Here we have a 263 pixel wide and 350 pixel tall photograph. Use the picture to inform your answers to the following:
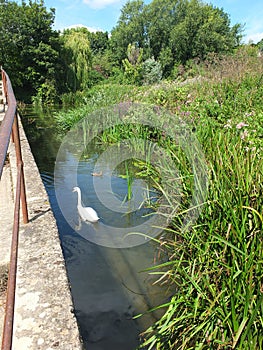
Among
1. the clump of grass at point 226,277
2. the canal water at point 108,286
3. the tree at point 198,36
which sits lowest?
the canal water at point 108,286

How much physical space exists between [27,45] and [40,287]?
78.9ft

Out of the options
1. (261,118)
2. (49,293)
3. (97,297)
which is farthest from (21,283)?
(261,118)

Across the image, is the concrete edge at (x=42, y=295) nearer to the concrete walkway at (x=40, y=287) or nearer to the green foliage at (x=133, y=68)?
the concrete walkway at (x=40, y=287)

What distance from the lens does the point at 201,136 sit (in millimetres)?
3844

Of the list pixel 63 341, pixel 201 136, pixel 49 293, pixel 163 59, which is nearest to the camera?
pixel 63 341

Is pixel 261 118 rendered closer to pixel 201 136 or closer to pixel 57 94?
pixel 201 136

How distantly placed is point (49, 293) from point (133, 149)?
5.62 metres

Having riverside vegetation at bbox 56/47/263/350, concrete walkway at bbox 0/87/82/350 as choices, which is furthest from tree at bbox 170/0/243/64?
concrete walkway at bbox 0/87/82/350

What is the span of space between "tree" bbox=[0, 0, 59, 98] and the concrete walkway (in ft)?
71.8

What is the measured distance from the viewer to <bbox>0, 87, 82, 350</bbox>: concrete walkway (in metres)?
1.43

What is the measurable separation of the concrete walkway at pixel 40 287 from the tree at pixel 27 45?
21886 millimetres

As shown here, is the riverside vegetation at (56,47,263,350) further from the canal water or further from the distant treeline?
the distant treeline

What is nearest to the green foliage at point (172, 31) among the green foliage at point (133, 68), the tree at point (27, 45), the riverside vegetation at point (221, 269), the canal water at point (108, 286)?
the green foliage at point (133, 68)

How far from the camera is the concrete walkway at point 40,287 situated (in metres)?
1.43
